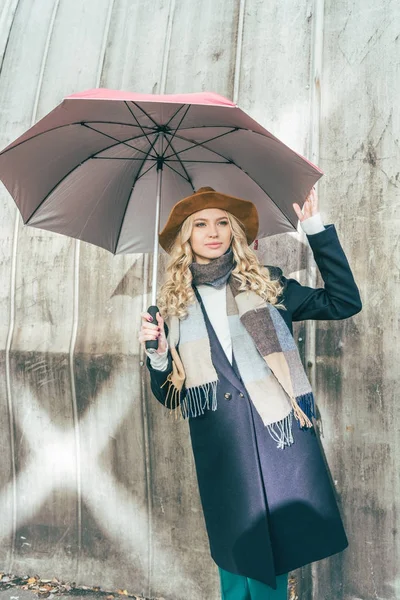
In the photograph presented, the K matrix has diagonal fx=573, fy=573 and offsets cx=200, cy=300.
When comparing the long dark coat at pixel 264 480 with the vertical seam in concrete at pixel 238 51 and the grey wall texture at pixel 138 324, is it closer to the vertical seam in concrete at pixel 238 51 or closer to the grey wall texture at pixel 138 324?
the grey wall texture at pixel 138 324

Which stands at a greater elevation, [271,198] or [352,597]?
[271,198]

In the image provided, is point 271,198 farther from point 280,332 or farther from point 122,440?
point 122,440

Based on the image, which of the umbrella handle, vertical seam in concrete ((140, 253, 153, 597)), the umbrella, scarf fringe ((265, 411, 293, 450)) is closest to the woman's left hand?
the umbrella

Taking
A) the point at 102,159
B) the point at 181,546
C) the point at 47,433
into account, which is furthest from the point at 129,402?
the point at 102,159

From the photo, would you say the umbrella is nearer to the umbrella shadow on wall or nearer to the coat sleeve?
the coat sleeve

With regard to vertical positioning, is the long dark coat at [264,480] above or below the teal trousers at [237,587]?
above

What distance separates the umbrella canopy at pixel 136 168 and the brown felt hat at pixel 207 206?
0.30 ft

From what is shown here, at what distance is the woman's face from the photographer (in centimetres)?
253

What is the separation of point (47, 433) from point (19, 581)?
962 millimetres

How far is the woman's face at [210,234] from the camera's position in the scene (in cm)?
253

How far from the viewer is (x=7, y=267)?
3779 millimetres

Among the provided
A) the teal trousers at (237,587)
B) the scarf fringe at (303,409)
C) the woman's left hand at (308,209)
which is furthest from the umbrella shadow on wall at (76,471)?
the woman's left hand at (308,209)

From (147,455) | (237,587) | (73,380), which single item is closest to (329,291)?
(237,587)

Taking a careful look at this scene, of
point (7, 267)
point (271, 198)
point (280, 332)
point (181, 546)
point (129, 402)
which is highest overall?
point (271, 198)
